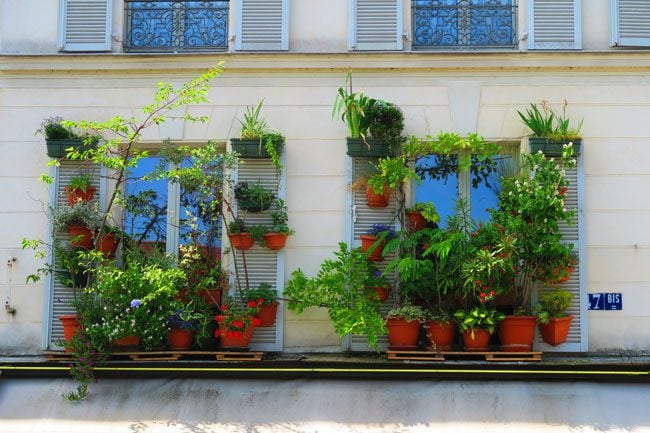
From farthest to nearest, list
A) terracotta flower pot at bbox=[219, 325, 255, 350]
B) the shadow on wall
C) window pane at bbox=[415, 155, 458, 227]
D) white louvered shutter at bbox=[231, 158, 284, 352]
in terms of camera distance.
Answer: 1. window pane at bbox=[415, 155, 458, 227]
2. white louvered shutter at bbox=[231, 158, 284, 352]
3. terracotta flower pot at bbox=[219, 325, 255, 350]
4. the shadow on wall

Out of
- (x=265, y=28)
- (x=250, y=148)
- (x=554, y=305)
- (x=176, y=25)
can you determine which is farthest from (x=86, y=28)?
(x=554, y=305)

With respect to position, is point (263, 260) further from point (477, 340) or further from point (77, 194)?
point (477, 340)

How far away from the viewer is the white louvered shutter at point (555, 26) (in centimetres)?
835

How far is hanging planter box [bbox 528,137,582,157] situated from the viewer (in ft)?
26.5

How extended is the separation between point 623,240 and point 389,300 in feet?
7.59

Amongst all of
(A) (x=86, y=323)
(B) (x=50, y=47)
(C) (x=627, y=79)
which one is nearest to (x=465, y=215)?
(C) (x=627, y=79)

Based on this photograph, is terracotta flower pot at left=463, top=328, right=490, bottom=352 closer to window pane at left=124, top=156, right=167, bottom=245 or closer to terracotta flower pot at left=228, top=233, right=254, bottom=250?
terracotta flower pot at left=228, top=233, right=254, bottom=250

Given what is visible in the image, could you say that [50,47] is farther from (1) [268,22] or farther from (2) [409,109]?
(2) [409,109]

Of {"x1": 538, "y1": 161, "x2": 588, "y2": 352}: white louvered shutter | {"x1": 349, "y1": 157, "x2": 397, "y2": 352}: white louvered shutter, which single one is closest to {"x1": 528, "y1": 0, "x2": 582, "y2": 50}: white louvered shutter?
{"x1": 538, "y1": 161, "x2": 588, "y2": 352}: white louvered shutter

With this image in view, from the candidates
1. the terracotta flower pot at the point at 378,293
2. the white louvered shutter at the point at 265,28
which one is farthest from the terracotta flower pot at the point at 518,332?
the white louvered shutter at the point at 265,28

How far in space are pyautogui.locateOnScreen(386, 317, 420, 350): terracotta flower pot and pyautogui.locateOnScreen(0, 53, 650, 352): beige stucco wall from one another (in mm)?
617

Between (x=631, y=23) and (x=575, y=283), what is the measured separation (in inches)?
103

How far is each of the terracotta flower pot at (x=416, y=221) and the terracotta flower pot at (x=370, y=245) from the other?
390mm

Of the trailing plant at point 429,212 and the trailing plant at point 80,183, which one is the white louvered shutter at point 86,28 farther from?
the trailing plant at point 429,212
